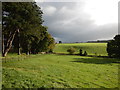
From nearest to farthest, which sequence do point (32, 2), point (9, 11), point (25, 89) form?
1. point (25, 89)
2. point (9, 11)
3. point (32, 2)

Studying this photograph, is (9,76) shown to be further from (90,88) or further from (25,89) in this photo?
(90,88)

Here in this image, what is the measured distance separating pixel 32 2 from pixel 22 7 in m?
5.86

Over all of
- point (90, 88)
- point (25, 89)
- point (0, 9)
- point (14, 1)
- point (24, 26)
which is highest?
point (14, 1)

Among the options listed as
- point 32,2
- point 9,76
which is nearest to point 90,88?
point 9,76

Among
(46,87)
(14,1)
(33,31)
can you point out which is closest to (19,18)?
(14,1)

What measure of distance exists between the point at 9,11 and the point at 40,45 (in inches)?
1472

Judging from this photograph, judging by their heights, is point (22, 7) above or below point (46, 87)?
above

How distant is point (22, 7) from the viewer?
35.7 m

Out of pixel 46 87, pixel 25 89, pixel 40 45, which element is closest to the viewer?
pixel 25 89

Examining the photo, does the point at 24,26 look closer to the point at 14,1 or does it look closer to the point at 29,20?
the point at 29,20

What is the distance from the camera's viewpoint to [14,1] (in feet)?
114

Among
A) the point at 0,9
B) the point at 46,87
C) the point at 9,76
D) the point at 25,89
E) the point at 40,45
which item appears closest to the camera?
the point at 25,89

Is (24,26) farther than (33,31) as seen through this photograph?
No

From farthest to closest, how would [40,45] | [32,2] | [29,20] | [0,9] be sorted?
[40,45] → [32,2] → [29,20] → [0,9]
